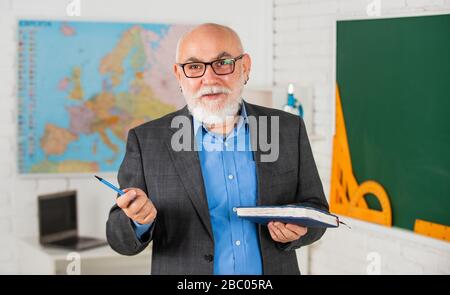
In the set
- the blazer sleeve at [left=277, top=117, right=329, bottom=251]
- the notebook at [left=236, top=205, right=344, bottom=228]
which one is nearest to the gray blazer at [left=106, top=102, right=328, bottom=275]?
the blazer sleeve at [left=277, top=117, right=329, bottom=251]

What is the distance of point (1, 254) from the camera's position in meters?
2.38

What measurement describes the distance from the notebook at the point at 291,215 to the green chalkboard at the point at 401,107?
3.09ft

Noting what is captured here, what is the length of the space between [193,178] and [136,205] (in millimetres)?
201

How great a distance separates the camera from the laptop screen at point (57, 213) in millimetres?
2287

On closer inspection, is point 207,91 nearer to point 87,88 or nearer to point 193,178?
point 193,178

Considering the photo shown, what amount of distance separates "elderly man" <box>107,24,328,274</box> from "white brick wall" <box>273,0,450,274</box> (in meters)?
0.91

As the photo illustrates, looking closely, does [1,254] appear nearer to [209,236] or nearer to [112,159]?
[112,159]

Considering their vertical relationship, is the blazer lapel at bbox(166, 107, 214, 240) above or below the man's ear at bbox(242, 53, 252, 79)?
below

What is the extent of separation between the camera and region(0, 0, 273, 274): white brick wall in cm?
231

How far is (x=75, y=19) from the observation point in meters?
2.36

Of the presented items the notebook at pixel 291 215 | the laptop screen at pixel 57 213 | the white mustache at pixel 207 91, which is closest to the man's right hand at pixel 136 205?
the notebook at pixel 291 215

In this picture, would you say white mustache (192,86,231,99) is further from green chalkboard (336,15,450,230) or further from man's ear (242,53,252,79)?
green chalkboard (336,15,450,230)

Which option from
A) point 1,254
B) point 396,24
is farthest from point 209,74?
point 1,254

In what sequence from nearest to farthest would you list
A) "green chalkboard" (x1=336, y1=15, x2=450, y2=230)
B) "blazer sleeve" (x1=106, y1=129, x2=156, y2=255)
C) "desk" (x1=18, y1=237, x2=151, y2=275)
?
"blazer sleeve" (x1=106, y1=129, x2=156, y2=255) → "green chalkboard" (x1=336, y1=15, x2=450, y2=230) → "desk" (x1=18, y1=237, x2=151, y2=275)
